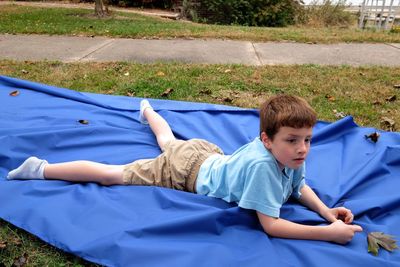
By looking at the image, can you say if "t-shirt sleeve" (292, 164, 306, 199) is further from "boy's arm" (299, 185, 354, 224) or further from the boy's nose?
the boy's nose

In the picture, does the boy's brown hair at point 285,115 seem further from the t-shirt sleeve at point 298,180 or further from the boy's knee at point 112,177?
the boy's knee at point 112,177

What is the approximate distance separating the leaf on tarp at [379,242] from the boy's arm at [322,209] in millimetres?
166

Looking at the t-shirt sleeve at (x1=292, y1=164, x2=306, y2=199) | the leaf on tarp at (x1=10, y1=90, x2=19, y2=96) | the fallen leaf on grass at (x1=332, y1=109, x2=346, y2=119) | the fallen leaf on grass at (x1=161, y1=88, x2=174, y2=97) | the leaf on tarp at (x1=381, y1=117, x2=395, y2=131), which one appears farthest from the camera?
the fallen leaf on grass at (x1=161, y1=88, x2=174, y2=97)

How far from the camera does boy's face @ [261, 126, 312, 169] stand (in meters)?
2.18

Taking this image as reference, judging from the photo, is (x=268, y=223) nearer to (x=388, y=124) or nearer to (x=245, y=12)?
(x=388, y=124)

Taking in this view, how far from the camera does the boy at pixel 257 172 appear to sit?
220 centimetres

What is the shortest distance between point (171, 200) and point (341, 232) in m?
1.00

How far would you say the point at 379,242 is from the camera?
7.76ft

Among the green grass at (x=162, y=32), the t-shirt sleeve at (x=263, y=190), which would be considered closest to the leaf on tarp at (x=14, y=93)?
the t-shirt sleeve at (x=263, y=190)

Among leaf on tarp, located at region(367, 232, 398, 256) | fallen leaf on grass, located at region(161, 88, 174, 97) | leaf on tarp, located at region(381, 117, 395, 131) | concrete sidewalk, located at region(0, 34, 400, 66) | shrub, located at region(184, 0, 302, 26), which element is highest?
shrub, located at region(184, 0, 302, 26)

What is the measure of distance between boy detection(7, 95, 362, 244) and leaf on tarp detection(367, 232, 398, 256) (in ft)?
0.28

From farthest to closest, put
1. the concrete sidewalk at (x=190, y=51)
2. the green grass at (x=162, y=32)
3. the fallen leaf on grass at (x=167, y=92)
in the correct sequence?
the green grass at (x=162, y=32) → the concrete sidewalk at (x=190, y=51) → the fallen leaf on grass at (x=167, y=92)

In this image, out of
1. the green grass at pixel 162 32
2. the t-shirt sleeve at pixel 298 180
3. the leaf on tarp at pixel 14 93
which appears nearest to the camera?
the t-shirt sleeve at pixel 298 180

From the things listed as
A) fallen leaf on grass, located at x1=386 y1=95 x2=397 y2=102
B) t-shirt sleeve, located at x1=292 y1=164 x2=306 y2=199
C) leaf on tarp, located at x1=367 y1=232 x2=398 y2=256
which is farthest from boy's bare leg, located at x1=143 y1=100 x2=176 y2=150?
fallen leaf on grass, located at x1=386 y1=95 x2=397 y2=102
